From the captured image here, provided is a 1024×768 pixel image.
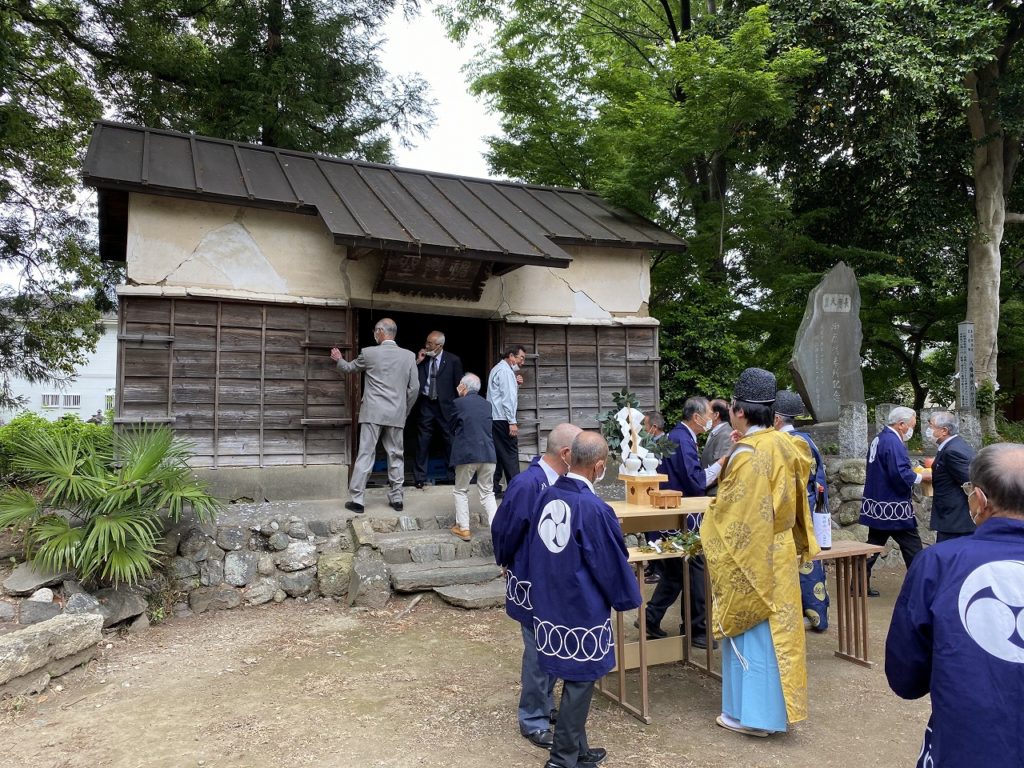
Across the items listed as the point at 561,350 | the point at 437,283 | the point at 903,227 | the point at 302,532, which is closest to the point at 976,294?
the point at 903,227

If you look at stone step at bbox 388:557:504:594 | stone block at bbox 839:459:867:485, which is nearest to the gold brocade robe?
stone step at bbox 388:557:504:594

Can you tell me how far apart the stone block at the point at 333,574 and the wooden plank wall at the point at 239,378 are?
66.0 inches

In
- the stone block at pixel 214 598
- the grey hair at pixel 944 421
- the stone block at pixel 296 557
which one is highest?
the grey hair at pixel 944 421

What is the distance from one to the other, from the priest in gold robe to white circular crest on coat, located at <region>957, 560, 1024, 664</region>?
6.12 ft

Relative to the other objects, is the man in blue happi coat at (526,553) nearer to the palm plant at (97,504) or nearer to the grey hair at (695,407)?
the grey hair at (695,407)

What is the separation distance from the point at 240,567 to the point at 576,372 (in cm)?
503

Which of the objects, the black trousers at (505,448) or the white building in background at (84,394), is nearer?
the black trousers at (505,448)

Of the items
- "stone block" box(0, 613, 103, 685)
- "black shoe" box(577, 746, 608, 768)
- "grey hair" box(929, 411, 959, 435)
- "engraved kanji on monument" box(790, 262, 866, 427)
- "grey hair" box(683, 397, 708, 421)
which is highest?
"engraved kanji on monument" box(790, 262, 866, 427)

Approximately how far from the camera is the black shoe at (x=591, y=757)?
3.53 metres

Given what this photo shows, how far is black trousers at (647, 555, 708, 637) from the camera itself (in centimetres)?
541

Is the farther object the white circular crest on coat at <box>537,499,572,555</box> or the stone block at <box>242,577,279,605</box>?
the stone block at <box>242,577,279,605</box>

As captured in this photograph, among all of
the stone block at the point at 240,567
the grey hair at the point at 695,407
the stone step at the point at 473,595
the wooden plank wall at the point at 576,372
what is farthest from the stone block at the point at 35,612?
the wooden plank wall at the point at 576,372

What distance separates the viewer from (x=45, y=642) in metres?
4.52

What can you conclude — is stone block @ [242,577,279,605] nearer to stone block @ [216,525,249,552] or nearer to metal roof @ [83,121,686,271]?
stone block @ [216,525,249,552]
